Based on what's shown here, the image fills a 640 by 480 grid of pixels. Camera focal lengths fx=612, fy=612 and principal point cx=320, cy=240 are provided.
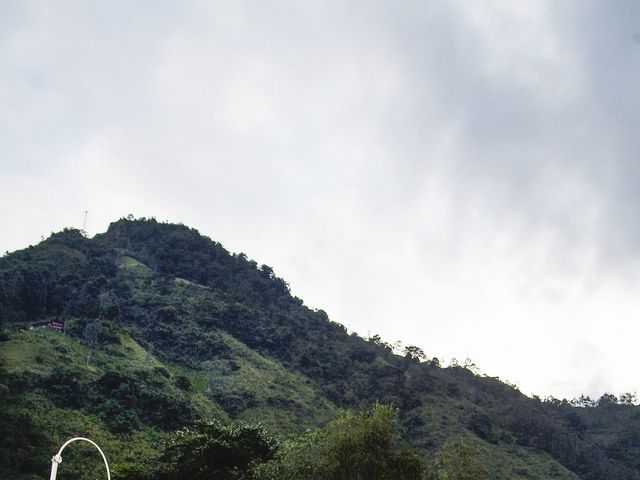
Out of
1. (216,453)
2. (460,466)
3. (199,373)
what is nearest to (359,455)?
(460,466)

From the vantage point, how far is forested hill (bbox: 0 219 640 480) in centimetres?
6122

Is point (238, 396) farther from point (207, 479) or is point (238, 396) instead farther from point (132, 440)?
point (207, 479)

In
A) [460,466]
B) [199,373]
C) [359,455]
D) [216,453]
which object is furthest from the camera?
[199,373]

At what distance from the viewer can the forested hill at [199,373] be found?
61.2 metres

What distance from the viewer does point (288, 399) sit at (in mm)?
88375

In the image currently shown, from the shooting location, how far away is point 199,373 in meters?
91.3

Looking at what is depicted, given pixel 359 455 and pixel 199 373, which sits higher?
pixel 199 373

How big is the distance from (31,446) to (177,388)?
2717 cm

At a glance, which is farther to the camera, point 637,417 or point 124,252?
point 124,252

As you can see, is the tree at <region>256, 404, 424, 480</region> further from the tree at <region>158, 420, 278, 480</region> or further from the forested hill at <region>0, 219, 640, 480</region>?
the forested hill at <region>0, 219, 640, 480</region>

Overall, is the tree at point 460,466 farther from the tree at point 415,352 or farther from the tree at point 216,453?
the tree at point 415,352

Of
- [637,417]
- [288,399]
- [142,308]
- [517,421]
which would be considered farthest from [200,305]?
[637,417]

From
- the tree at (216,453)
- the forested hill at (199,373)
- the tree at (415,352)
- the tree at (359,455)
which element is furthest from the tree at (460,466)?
the tree at (415,352)

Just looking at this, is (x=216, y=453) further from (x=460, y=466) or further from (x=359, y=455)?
(x=460, y=466)
